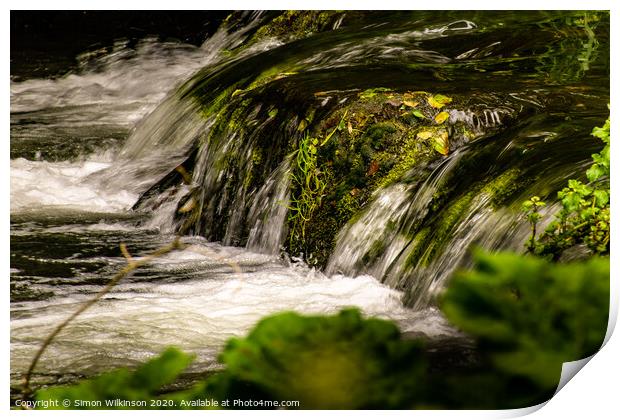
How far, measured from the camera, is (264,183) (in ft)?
11.6

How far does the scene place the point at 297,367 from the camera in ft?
3.70

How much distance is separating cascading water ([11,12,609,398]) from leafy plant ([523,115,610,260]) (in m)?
0.12

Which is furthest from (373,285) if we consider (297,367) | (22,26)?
(297,367)

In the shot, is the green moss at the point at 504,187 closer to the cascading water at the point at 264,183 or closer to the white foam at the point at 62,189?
the cascading water at the point at 264,183

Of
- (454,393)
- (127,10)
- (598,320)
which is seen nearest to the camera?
(454,393)

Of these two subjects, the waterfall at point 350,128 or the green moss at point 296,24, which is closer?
the waterfall at point 350,128

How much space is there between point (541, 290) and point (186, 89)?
3907mm

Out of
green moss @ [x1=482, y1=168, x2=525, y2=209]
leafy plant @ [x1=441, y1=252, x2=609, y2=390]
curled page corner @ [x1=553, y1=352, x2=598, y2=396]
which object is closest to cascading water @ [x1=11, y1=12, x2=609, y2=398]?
green moss @ [x1=482, y1=168, x2=525, y2=209]

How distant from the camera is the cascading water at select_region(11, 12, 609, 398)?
2689 millimetres

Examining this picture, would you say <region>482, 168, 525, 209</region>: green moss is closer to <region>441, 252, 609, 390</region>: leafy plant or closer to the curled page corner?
the curled page corner

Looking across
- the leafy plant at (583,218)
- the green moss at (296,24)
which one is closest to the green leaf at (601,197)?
the leafy plant at (583,218)

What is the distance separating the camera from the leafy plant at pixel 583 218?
7.74ft

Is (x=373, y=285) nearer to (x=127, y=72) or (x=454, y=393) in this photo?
(x=454, y=393)

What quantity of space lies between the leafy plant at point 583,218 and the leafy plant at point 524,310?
1255 millimetres
